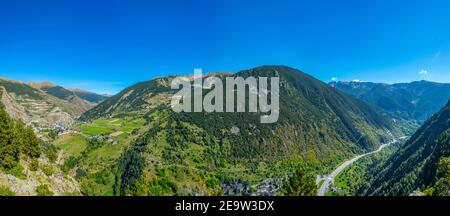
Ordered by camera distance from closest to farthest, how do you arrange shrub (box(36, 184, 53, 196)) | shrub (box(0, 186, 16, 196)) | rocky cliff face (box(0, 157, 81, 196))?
shrub (box(0, 186, 16, 196)) < rocky cliff face (box(0, 157, 81, 196)) < shrub (box(36, 184, 53, 196))

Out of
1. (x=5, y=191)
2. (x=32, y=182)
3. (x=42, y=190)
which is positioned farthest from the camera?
(x=32, y=182)

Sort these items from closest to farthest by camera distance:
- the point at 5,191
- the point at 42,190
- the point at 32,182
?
the point at 5,191 → the point at 42,190 → the point at 32,182

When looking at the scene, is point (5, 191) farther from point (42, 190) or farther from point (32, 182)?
point (32, 182)

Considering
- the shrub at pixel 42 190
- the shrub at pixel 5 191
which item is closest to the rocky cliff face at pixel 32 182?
the shrub at pixel 42 190

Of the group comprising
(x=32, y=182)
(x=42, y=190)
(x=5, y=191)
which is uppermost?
(x=5, y=191)

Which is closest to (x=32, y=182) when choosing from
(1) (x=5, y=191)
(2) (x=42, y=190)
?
(2) (x=42, y=190)

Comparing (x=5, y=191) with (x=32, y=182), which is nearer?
(x=5, y=191)

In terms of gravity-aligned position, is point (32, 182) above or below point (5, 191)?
below

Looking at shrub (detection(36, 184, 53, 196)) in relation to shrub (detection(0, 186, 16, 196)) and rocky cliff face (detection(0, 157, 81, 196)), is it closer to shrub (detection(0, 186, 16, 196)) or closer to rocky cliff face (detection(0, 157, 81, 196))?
rocky cliff face (detection(0, 157, 81, 196))

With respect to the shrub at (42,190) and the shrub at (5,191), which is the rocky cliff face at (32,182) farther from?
the shrub at (5,191)

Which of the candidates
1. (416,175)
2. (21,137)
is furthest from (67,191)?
(416,175)

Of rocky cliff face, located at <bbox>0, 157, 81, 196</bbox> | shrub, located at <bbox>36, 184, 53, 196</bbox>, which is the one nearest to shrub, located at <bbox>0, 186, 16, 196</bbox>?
rocky cliff face, located at <bbox>0, 157, 81, 196</bbox>

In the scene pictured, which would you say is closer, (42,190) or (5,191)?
(5,191)
